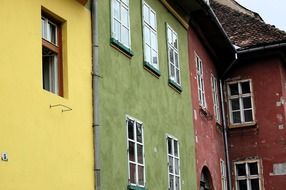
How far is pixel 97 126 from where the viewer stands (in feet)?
35.0

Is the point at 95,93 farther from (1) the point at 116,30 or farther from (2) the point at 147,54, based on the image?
(2) the point at 147,54

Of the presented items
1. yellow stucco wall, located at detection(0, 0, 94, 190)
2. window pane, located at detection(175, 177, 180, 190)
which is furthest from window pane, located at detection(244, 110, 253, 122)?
yellow stucco wall, located at detection(0, 0, 94, 190)

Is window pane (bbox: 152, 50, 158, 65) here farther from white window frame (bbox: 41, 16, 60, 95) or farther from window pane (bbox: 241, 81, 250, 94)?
window pane (bbox: 241, 81, 250, 94)

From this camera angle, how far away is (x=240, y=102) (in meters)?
21.1

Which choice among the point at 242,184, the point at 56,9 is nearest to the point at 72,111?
the point at 56,9

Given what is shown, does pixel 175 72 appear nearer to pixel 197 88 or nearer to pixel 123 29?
pixel 197 88

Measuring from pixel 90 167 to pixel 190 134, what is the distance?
21.2 ft

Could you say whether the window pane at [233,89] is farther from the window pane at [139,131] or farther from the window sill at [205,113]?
the window pane at [139,131]

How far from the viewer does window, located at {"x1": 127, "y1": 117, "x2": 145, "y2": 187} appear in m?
12.0

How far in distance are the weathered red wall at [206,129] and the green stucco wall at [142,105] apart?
60cm

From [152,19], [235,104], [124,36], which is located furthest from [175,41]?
[235,104]

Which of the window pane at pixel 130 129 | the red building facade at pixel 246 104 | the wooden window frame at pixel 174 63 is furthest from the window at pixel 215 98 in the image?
the window pane at pixel 130 129

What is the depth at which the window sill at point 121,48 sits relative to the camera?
11812 millimetres

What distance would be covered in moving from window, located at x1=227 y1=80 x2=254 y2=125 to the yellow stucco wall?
1107 centimetres
